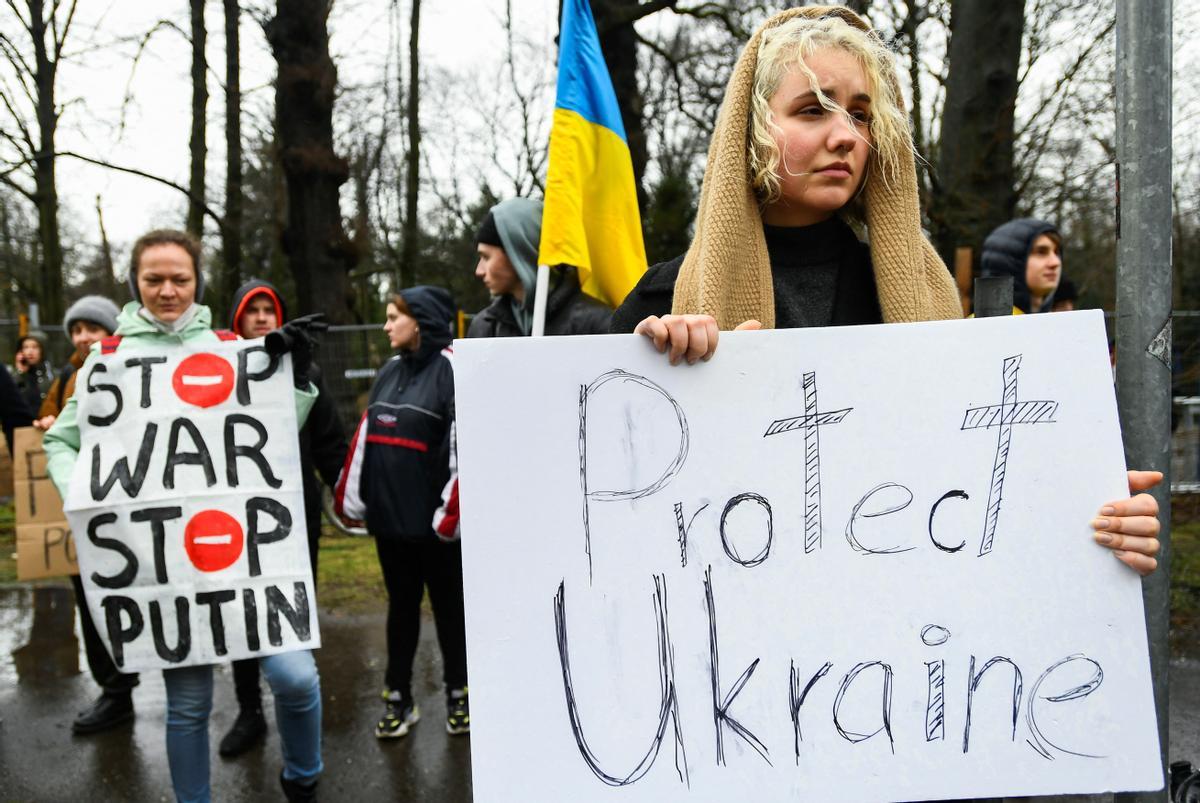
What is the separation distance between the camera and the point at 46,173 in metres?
Result: 14.8

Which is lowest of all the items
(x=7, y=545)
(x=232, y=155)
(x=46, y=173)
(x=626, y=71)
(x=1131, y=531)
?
(x=7, y=545)

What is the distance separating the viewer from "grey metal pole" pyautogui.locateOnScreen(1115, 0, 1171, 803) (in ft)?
4.76

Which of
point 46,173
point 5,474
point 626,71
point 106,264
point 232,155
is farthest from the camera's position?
point 106,264

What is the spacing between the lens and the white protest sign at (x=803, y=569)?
1.24 metres

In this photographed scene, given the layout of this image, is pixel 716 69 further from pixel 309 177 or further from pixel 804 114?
pixel 804 114

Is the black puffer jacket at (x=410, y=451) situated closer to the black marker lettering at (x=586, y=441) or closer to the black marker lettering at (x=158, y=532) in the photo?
the black marker lettering at (x=158, y=532)

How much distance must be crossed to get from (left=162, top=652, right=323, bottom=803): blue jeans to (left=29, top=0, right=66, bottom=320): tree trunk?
13151 millimetres

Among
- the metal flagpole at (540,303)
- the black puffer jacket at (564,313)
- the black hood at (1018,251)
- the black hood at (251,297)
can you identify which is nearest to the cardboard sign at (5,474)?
the black hood at (251,297)

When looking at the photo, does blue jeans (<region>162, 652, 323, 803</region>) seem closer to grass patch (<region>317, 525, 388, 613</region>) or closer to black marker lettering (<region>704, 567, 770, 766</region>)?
black marker lettering (<region>704, 567, 770, 766</region>)

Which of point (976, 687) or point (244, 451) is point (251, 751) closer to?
point (244, 451)

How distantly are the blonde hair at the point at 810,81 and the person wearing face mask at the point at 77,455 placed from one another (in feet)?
5.95

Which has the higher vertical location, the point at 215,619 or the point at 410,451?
the point at 410,451

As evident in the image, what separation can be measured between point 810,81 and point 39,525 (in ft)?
12.1

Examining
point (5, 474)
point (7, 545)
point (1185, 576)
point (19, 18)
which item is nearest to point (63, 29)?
point (19, 18)
